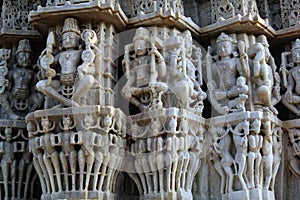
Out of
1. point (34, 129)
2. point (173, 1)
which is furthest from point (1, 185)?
point (173, 1)

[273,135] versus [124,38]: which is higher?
[124,38]

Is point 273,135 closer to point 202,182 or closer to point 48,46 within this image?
point 202,182

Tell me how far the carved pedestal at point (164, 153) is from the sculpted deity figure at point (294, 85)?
68.6 inches

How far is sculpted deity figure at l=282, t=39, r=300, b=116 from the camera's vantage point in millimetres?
9812

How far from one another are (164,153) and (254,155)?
1.34 m

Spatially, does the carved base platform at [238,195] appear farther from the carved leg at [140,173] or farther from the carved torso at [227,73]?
the carved torso at [227,73]

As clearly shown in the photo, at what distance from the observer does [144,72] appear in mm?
9203

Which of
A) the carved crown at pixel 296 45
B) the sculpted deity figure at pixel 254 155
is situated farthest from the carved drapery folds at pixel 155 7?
the sculpted deity figure at pixel 254 155

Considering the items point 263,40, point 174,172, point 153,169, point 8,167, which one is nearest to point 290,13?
point 263,40

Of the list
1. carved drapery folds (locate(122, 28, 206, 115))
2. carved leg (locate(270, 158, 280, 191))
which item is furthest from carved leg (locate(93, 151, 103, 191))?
carved leg (locate(270, 158, 280, 191))

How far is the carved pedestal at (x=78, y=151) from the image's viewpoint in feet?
28.1

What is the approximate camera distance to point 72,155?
855 centimetres

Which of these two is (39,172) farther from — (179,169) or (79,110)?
(179,169)

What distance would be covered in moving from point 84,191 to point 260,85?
3.15 m
